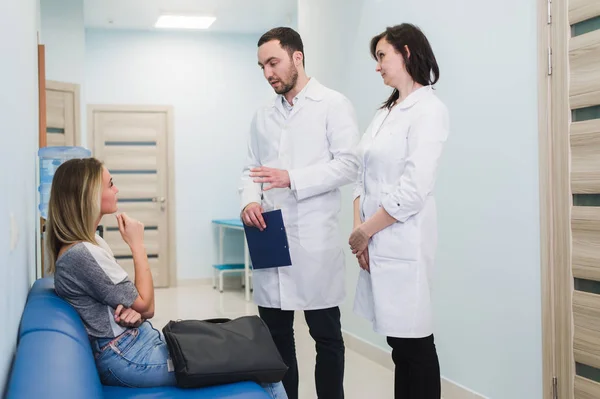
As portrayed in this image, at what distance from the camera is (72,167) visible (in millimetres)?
2227

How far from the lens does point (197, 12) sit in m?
7.35

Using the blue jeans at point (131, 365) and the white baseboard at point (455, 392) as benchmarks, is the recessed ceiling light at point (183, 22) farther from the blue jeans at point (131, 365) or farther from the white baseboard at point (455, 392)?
the blue jeans at point (131, 365)

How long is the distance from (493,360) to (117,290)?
178cm

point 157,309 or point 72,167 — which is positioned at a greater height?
point 72,167

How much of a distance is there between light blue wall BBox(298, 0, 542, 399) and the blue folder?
102 cm

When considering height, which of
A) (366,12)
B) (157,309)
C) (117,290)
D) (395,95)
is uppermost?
(366,12)

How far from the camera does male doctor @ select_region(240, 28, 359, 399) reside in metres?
2.55

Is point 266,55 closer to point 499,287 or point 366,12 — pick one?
point 499,287

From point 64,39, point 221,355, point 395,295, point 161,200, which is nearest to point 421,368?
point 395,295

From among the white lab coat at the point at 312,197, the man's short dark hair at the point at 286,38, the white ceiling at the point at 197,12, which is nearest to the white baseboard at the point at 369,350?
the white lab coat at the point at 312,197

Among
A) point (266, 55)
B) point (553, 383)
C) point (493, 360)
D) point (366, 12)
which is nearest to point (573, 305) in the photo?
point (553, 383)

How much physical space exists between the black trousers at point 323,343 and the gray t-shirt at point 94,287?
0.69 m

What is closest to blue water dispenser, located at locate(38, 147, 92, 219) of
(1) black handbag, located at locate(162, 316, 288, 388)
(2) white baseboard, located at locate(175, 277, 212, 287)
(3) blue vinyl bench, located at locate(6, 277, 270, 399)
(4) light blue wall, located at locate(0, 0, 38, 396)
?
(4) light blue wall, located at locate(0, 0, 38, 396)

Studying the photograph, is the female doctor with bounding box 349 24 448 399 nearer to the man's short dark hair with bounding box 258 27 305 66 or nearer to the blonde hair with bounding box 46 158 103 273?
the man's short dark hair with bounding box 258 27 305 66
